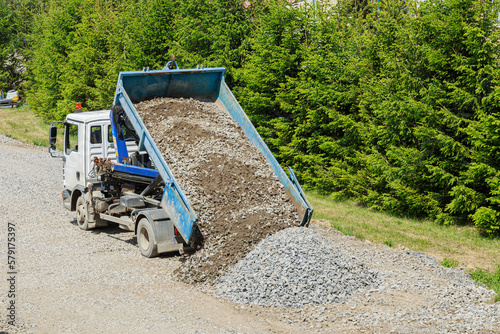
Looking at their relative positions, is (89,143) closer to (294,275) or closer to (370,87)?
(294,275)

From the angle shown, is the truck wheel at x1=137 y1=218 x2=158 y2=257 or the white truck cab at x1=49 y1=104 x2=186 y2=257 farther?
the white truck cab at x1=49 y1=104 x2=186 y2=257

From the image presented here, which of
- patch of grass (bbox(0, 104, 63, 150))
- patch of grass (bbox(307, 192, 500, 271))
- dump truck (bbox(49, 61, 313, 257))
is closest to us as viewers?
dump truck (bbox(49, 61, 313, 257))

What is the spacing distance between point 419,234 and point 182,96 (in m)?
6.18

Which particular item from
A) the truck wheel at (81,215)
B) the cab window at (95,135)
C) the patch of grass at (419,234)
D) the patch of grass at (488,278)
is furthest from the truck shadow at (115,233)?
the patch of grass at (488,278)

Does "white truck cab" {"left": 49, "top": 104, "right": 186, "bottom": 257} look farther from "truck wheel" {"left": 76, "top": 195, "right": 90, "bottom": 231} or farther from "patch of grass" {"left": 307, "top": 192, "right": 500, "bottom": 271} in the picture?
"patch of grass" {"left": 307, "top": 192, "right": 500, "bottom": 271}

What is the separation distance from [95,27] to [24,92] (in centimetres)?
1529

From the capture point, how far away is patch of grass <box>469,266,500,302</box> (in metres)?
7.73

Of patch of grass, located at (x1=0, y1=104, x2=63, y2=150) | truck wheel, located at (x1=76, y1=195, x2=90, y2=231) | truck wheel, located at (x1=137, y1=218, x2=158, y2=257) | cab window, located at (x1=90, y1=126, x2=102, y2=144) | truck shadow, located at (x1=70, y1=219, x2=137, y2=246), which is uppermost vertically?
cab window, located at (x1=90, y1=126, x2=102, y2=144)

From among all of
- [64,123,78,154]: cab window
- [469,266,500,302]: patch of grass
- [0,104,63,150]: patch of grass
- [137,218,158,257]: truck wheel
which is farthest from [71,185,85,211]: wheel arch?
[0,104,63,150]: patch of grass

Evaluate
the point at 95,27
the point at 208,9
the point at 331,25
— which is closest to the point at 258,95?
the point at 331,25

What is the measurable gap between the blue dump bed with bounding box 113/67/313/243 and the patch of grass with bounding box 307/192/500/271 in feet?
8.60

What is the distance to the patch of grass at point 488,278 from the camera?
25.4 feet

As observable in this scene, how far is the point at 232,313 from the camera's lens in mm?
6770

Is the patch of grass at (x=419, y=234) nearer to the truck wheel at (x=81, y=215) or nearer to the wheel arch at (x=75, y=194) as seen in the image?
the truck wheel at (x=81, y=215)
